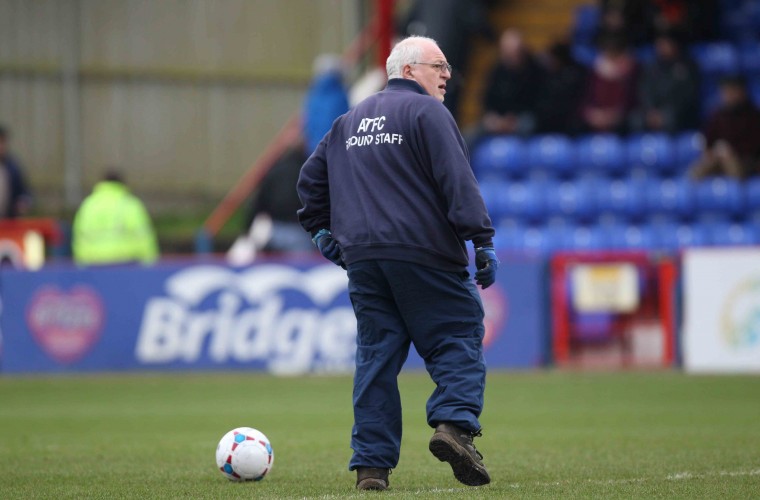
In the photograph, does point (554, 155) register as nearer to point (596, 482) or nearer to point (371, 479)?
point (596, 482)

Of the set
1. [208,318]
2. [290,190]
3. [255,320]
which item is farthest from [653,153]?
[208,318]

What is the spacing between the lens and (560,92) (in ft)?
65.4

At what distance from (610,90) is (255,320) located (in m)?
6.12

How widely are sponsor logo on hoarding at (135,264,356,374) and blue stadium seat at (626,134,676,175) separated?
5.13 metres

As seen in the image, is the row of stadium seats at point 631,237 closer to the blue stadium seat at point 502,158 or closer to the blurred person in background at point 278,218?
the blue stadium seat at point 502,158

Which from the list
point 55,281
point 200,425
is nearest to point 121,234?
point 55,281

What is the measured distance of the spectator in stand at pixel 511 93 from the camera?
19828 millimetres

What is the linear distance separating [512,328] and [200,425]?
20.6ft

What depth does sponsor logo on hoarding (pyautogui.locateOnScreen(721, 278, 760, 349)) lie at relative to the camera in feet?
51.3

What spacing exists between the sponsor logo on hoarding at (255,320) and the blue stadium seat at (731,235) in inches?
200

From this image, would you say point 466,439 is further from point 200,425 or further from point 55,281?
point 55,281

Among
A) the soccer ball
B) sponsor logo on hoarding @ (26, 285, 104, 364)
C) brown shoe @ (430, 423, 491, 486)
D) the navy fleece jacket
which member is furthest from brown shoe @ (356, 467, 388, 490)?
sponsor logo on hoarding @ (26, 285, 104, 364)

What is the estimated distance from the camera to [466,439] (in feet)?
22.2

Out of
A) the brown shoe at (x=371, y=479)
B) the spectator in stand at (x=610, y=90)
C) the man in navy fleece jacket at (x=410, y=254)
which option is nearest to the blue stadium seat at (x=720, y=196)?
the spectator in stand at (x=610, y=90)
